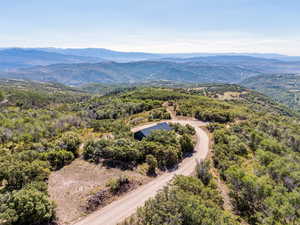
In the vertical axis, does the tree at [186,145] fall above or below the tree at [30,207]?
below

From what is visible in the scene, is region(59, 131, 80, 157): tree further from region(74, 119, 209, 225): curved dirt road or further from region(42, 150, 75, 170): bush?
region(74, 119, 209, 225): curved dirt road

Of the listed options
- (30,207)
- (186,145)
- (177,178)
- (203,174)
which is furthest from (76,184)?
(186,145)

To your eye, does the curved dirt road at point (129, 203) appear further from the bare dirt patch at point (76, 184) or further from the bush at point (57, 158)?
the bush at point (57, 158)

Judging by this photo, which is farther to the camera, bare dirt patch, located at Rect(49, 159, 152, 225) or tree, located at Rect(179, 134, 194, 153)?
tree, located at Rect(179, 134, 194, 153)

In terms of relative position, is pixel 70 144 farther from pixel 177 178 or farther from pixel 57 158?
pixel 177 178

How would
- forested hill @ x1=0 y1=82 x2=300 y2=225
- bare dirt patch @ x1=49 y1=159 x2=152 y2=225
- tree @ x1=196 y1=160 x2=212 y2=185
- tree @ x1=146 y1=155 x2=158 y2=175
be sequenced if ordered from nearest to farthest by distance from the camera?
forested hill @ x1=0 y1=82 x2=300 y2=225 → bare dirt patch @ x1=49 y1=159 x2=152 y2=225 → tree @ x1=196 y1=160 x2=212 y2=185 → tree @ x1=146 y1=155 x2=158 y2=175

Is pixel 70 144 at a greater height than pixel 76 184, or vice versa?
pixel 70 144

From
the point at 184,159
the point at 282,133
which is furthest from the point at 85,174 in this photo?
the point at 282,133

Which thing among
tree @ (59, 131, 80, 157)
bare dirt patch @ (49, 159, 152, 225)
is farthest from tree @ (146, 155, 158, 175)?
tree @ (59, 131, 80, 157)

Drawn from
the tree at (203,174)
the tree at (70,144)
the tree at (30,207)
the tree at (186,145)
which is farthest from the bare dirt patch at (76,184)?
the tree at (186,145)
